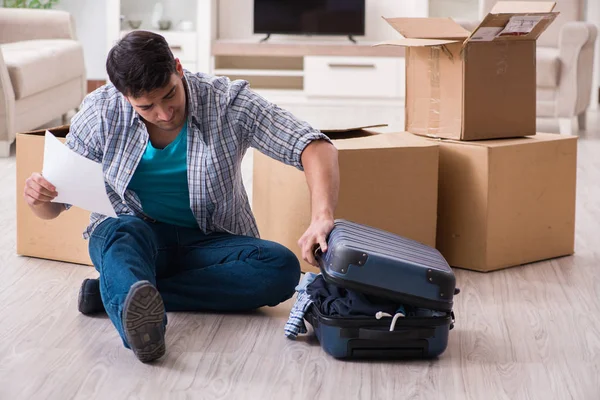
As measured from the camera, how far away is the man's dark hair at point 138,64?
1.72 meters

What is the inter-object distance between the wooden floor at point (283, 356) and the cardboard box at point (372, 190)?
0.22 m

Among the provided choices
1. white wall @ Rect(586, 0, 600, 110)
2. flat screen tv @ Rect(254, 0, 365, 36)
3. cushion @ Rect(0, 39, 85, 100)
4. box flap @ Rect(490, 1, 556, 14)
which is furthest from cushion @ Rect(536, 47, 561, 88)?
cushion @ Rect(0, 39, 85, 100)

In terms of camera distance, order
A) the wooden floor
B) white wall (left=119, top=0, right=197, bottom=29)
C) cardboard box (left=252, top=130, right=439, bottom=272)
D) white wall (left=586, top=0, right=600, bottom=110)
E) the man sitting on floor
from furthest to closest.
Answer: white wall (left=119, top=0, right=197, bottom=29) < white wall (left=586, top=0, right=600, bottom=110) < cardboard box (left=252, top=130, right=439, bottom=272) < the man sitting on floor < the wooden floor

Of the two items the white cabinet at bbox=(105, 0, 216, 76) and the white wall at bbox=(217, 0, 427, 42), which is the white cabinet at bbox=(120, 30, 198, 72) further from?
the white wall at bbox=(217, 0, 427, 42)

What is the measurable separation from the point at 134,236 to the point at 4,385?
415 millimetres

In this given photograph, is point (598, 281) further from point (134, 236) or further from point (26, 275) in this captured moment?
point (26, 275)

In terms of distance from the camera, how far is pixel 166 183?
1993 mm

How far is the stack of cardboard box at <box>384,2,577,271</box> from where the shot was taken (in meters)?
2.39

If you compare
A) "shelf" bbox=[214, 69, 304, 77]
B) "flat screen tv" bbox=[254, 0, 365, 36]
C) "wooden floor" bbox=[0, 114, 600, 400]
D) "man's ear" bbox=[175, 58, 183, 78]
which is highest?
"flat screen tv" bbox=[254, 0, 365, 36]

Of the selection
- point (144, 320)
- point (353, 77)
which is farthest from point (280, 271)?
point (353, 77)

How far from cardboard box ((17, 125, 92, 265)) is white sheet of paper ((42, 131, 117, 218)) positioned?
0.55 meters

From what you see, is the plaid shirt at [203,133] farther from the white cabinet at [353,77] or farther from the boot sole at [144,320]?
the white cabinet at [353,77]

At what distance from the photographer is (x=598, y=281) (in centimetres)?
233

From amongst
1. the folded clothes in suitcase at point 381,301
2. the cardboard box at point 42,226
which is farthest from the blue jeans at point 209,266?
the cardboard box at point 42,226
